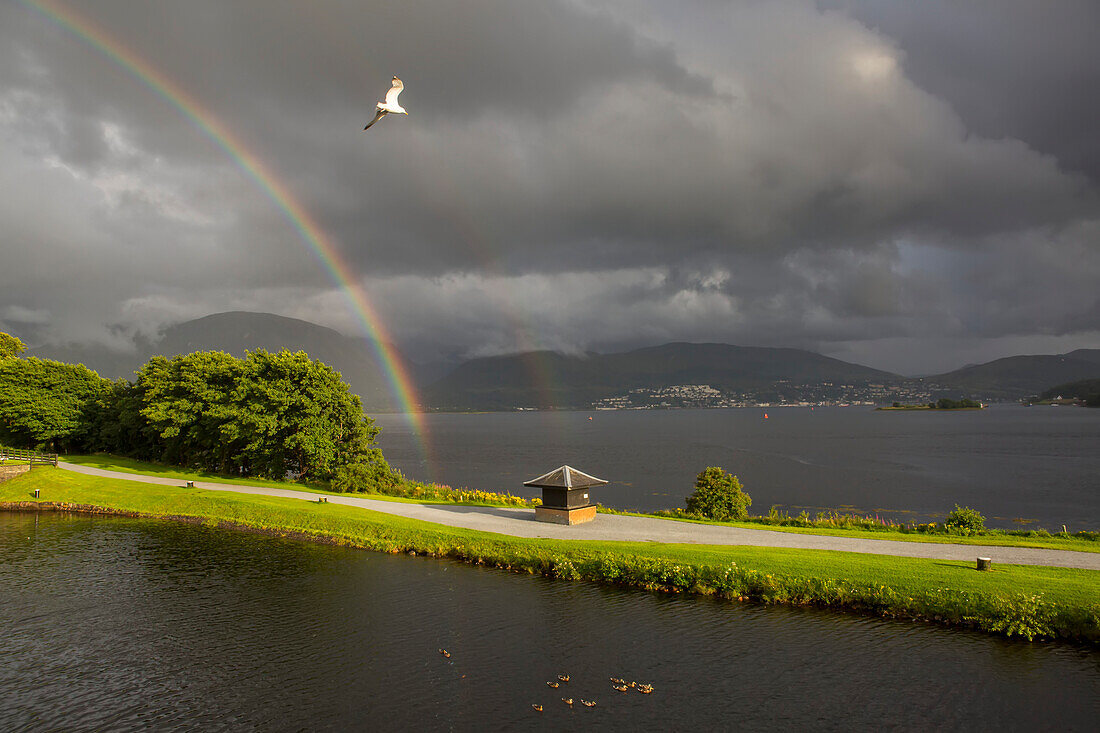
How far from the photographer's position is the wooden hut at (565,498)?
33594 millimetres

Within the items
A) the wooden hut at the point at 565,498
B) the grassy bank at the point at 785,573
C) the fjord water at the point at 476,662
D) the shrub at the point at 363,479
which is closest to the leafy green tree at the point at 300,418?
the shrub at the point at 363,479

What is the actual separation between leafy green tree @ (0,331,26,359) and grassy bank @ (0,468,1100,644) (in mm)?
73630

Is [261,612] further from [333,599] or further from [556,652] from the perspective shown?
[556,652]

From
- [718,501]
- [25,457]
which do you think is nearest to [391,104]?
[718,501]

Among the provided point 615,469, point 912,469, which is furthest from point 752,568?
point 912,469

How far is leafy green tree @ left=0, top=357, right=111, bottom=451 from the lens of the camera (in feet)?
203

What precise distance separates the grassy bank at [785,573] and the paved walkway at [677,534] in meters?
1.48

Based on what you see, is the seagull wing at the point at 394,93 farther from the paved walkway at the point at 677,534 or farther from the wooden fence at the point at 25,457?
the wooden fence at the point at 25,457

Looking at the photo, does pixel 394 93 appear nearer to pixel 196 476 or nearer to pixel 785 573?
pixel 785 573

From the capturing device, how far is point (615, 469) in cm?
8650

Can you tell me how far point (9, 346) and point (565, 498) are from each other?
94953 millimetres

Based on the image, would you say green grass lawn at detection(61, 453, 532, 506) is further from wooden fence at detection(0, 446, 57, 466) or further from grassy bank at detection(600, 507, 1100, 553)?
grassy bank at detection(600, 507, 1100, 553)

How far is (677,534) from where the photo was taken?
30469 mm

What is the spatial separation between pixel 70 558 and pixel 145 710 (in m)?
20.0
